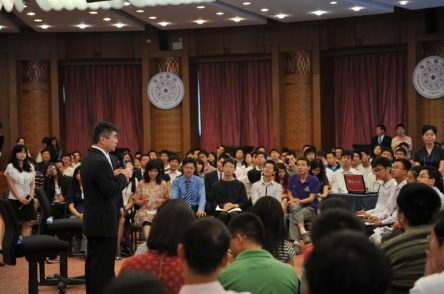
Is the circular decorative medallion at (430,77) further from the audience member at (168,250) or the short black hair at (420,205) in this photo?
the audience member at (168,250)

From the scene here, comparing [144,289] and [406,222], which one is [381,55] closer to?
[406,222]

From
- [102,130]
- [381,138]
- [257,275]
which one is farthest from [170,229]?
[381,138]

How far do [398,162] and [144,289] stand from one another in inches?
236

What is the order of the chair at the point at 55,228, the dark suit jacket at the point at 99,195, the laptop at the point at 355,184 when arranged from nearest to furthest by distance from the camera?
the dark suit jacket at the point at 99,195 < the chair at the point at 55,228 < the laptop at the point at 355,184

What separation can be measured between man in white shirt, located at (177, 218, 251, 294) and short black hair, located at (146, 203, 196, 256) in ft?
2.99

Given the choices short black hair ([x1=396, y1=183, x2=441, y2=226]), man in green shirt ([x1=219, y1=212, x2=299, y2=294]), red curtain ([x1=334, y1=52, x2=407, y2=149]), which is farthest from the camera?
red curtain ([x1=334, y1=52, x2=407, y2=149])

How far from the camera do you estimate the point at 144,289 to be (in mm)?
1773

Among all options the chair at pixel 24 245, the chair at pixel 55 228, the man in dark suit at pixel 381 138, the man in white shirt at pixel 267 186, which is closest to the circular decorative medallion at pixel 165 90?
the man in dark suit at pixel 381 138

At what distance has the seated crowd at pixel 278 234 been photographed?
1.77 m

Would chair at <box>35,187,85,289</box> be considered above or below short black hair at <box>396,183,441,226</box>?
below

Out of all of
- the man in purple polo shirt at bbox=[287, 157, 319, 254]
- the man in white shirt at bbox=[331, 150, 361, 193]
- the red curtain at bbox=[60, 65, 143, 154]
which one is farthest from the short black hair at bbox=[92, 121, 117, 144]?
the red curtain at bbox=[60, 65, 143, 154]

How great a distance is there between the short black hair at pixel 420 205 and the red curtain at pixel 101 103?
14072mm

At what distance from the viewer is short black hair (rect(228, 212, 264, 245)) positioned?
144 inches

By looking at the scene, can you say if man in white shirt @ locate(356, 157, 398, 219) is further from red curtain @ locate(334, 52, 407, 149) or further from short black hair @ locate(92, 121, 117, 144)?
red curtain @ locate(334, 52, 407, 149)
